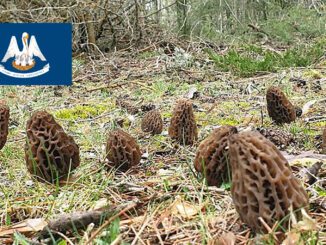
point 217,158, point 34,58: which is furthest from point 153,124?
point 34,58

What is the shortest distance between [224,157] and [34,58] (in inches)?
178

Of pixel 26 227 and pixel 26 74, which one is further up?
pixel 26 74

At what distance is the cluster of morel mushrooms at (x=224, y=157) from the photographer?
1649mm

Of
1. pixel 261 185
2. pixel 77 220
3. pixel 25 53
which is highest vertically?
pixel 25 53

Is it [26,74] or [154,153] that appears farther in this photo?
[26,74]

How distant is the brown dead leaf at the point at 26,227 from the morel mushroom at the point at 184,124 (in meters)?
1.53

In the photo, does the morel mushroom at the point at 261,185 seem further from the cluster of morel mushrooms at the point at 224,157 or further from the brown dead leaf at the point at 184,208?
the brown dead leaf at the point at 184,208

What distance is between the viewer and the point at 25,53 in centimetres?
634

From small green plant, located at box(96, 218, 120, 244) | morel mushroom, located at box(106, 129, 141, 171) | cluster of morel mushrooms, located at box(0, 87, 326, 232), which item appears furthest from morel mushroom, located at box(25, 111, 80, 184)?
small green plant, located at box(96, 218, 120, 244)

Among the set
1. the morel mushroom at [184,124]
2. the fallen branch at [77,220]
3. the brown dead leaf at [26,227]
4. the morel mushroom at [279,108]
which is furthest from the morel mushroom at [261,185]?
the morel mushroom at [279,108]

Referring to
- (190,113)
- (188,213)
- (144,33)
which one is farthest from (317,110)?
(144,33)

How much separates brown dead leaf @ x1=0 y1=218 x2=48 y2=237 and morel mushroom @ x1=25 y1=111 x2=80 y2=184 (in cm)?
60

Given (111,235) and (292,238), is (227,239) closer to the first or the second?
(292,238)

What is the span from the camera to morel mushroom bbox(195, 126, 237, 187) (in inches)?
92.1
